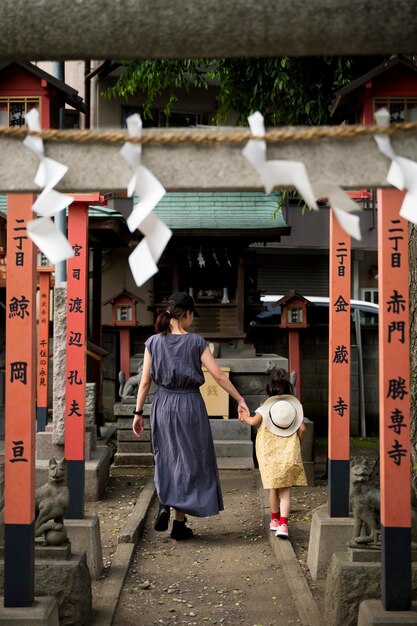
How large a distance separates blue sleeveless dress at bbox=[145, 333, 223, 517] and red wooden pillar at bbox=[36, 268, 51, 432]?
5106 mm

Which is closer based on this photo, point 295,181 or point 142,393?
point 295,181

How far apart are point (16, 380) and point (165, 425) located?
9.24 ft

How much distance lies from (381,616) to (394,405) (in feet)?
3.65

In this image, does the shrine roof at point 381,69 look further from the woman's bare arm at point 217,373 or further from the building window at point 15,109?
the woman's bare arm at point 217,373

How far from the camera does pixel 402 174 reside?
260 centimetres

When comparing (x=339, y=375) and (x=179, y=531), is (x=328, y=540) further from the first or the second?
(x=179, y=531)

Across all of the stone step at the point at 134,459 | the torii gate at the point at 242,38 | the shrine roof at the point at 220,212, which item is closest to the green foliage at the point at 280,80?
the shrine roof at the point at 220,212

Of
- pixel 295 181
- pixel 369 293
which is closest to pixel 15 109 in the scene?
pixel 295 181

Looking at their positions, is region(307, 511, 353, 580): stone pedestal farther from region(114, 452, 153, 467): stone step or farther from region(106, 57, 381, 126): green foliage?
region(114, 452, 153, 467): stone step

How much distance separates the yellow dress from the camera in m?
6.77

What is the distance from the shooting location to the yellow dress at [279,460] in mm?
6773

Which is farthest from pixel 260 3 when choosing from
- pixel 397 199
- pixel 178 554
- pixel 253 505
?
pixel 253 505

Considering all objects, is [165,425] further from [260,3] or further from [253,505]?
[260,3]

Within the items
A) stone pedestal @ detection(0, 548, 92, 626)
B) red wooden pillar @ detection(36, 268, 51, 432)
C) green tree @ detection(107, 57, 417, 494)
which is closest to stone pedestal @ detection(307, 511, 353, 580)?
stone pedestal @ detection(0, 548, 92, 626)
